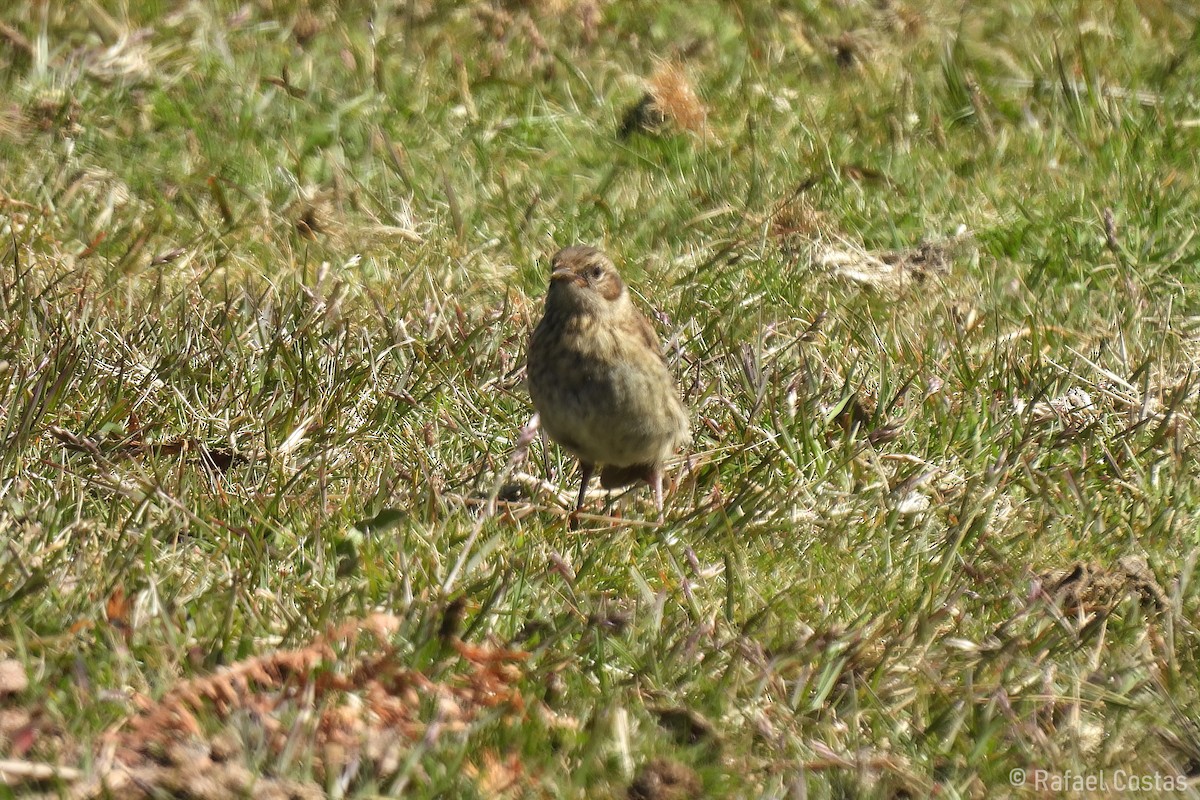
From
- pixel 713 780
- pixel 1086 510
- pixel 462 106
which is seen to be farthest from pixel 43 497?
pixel 462 106

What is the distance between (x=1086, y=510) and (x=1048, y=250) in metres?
2.07

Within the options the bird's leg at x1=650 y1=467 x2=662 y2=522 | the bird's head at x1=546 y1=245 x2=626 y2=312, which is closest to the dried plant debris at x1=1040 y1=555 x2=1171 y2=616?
the bird's leg at x1=650 y1=467 x2=662 y2=522

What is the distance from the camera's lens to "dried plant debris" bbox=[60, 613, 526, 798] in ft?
10.5

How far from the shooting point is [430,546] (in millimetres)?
4293

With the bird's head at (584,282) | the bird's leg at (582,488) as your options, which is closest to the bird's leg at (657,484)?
the bird's leg at (582,488)

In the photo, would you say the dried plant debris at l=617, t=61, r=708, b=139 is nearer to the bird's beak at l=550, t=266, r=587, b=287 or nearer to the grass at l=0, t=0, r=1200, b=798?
the grass at l=0, t=0, r=1200, b=798

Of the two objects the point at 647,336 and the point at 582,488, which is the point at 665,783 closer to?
the point at 582,488

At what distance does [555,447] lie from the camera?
5527 millimetres

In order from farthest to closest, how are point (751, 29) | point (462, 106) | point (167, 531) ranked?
point (751, 29)
point (462, 106)
point (167, 531)

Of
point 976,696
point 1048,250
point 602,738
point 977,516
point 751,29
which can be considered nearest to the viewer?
point 602,738

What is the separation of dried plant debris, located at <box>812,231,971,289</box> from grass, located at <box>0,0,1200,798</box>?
1.1 inches

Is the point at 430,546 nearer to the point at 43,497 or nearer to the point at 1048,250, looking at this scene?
the point at 43,497

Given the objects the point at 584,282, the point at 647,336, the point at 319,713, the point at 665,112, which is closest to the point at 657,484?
the point at 647,336

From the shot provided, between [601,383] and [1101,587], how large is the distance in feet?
5.03
